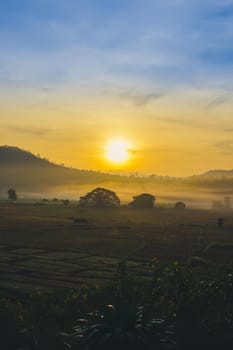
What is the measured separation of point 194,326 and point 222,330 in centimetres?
95

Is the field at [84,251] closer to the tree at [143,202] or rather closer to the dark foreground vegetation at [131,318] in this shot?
the dark foreground vegetation at [131,318]

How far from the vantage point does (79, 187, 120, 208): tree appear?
511ft

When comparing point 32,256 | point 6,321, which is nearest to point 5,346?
point 6,321

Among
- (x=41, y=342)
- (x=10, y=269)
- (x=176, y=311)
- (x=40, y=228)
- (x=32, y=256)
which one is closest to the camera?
(x=41, y=342)

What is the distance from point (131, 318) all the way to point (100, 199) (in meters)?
140

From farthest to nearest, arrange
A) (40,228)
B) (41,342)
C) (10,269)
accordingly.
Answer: (40,228) → (10,269) → (41,342)

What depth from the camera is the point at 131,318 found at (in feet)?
51.6

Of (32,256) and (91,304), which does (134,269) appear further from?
(91,304)

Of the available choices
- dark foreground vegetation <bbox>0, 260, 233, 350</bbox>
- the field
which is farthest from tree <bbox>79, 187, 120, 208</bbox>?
dark foreground vegetation <bbox>0, 260, 233, 350</bbox>

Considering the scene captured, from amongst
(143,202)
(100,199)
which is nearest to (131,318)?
(100,199)

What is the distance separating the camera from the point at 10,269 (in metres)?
41.1

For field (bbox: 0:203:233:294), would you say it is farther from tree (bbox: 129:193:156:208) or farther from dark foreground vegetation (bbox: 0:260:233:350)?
tree (bbox: 129:193:156:208)

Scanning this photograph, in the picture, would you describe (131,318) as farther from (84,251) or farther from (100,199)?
(100,199)

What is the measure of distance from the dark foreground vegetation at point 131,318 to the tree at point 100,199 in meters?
135
